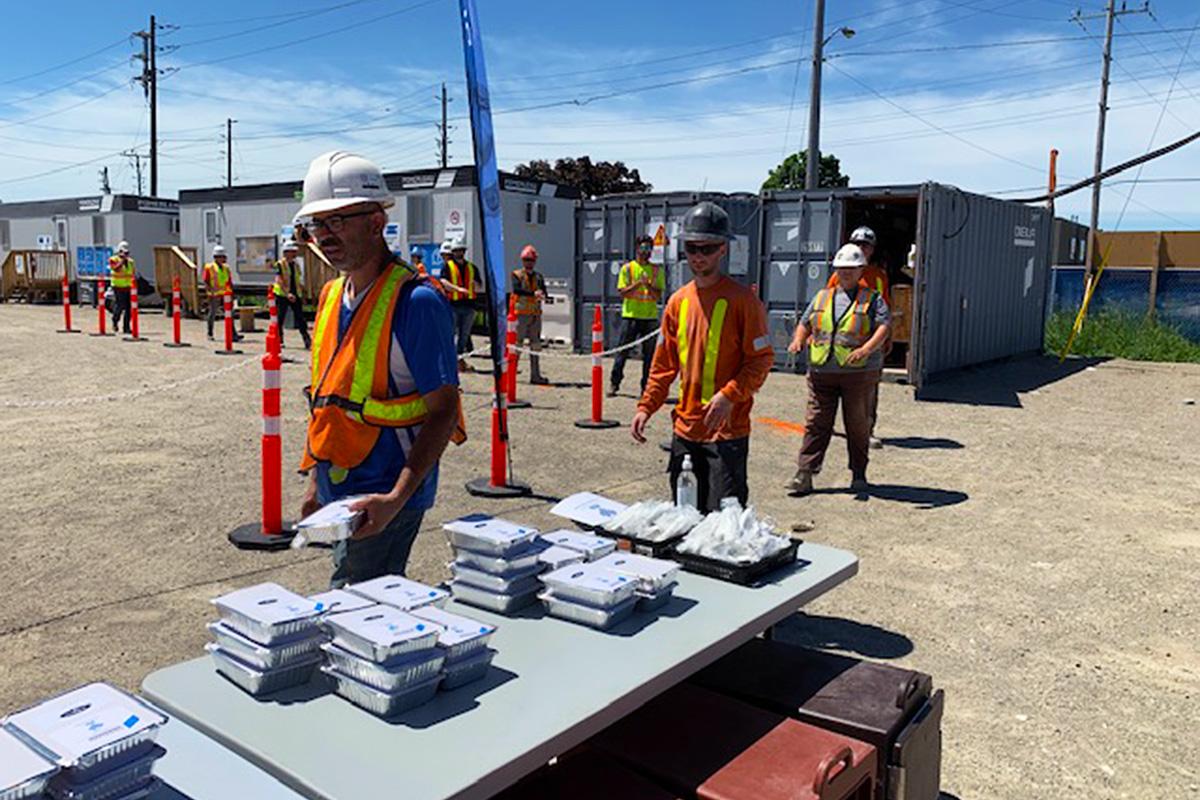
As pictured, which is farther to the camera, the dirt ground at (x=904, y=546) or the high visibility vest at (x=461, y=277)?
the high visibility vest at (x=461, y=277)

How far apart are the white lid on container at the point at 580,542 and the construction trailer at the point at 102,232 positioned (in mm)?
33375

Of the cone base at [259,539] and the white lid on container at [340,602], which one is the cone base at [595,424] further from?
the white lid on container at [340,602]

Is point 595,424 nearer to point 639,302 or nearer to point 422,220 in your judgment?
point 639,302

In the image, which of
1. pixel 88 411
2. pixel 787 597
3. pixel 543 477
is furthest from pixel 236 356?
pixel 787 597

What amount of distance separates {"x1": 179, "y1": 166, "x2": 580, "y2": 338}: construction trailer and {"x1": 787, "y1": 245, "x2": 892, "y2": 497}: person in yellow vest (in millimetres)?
12466

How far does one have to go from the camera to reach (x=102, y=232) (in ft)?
114

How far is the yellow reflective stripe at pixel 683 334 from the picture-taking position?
15.0 ft

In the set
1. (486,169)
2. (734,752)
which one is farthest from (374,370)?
(486,169)

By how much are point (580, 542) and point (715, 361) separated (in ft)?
6.41

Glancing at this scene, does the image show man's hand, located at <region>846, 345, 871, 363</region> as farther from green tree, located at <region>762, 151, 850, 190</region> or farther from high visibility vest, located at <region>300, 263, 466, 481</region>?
green tree, located at <region>762, 151, 850, 190</region>

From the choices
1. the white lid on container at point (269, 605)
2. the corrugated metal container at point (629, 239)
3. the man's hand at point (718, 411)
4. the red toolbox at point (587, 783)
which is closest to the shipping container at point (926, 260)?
the corrugated metal container at point (629, 239)

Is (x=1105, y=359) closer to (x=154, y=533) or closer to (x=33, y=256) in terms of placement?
(x=154, y=533)

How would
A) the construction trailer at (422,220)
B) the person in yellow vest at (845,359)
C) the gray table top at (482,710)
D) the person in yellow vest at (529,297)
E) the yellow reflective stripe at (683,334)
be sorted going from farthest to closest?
the construction trailer at (422,220), the person in yellow vest at (529,297), the person in yellow vest at (845,359), the yellow reflective stripe at (683,334), the gray table top at (482,710)

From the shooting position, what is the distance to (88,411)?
10875 millimetres
